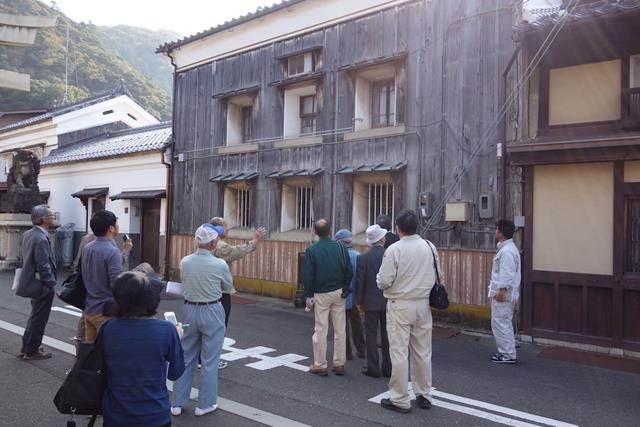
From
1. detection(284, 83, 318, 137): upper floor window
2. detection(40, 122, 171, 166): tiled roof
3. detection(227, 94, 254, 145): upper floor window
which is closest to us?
detection(284, 83, 318, 137): upper floor window

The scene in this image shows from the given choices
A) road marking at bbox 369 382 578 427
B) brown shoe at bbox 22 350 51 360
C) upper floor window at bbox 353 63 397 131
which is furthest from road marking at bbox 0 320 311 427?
upper floor window at bbox 353 63 397 131

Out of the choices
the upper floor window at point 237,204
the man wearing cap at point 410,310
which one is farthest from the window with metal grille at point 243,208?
the man wearing cap at point 410,310

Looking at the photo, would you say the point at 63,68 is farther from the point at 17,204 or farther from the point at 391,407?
the point at 391,407

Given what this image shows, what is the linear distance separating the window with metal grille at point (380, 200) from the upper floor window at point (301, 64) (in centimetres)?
332

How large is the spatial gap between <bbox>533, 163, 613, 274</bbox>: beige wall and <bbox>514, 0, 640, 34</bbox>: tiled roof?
2.24 metres

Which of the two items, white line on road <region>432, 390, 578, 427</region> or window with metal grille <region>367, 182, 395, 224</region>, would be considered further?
window with metal grille <region>367, 182, 395, 224</region>

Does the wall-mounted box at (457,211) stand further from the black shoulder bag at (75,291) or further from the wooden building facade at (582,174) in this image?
the black shoulder bag at (75,291)

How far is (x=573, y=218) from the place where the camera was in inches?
321

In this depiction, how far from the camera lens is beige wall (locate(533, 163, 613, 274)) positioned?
788 centimetres

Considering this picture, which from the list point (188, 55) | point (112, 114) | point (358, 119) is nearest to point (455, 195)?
point (358, 119)

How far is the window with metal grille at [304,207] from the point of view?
Result: 12352 mm

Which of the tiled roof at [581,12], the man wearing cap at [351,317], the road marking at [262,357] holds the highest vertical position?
the tiled roof at [581,12]

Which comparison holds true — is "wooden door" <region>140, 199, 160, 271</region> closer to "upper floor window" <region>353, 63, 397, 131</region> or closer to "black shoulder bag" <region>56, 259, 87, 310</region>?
"upper floor window" <region>353, 63, 397, 131</region>

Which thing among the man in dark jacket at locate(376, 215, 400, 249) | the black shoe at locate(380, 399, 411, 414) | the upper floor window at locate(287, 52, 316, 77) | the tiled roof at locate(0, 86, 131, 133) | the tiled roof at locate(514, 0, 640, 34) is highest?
the tiled roof at locate(0, 86, 131, 133)
